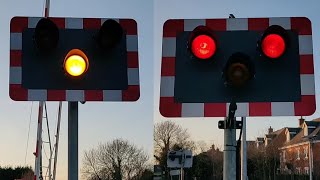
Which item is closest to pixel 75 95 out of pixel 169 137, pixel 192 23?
pixel 192 23

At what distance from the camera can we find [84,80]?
4559 millimetres

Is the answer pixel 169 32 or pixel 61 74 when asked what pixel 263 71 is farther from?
pixel 61 74

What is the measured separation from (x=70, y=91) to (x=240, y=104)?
55.2 inches

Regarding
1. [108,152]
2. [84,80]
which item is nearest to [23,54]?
[84,80]

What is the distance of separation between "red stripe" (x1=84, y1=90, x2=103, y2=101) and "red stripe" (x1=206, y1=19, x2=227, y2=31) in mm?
1073

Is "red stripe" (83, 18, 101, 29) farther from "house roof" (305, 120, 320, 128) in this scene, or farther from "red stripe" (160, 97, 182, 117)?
"house roof" (305, 120, 320, 128)

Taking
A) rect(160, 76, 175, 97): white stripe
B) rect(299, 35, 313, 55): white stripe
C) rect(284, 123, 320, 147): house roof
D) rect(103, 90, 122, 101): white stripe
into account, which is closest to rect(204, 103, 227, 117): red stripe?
rect(160, 76, 175, 97): white stripe

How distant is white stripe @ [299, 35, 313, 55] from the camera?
14.1ft

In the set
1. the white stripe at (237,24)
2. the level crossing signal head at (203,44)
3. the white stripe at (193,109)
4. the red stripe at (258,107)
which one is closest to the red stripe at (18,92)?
the white stripe at (193,109)

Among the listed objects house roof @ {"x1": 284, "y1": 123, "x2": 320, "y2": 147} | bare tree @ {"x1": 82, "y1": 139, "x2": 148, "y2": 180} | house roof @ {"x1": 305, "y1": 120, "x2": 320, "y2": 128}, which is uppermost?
house roof @ {"x1": 305, "y1": 120, "x2": 320, "y2": 128}

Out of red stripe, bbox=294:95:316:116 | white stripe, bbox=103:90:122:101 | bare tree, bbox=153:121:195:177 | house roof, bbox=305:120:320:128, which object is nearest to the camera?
red stripe, bbox=294:95:316:116

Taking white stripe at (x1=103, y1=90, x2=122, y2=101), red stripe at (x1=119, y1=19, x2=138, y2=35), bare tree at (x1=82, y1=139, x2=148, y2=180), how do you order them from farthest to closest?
bare tree at (x1=82, y1=139, x2=148, y2=180) → red stripe at (x1=119, y1=19, x2=138, y2=35) → white stripe at (x1=103, y1=90, x2=122, y2=101)

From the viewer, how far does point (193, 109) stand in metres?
4.22

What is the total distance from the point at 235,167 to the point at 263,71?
75 cm
